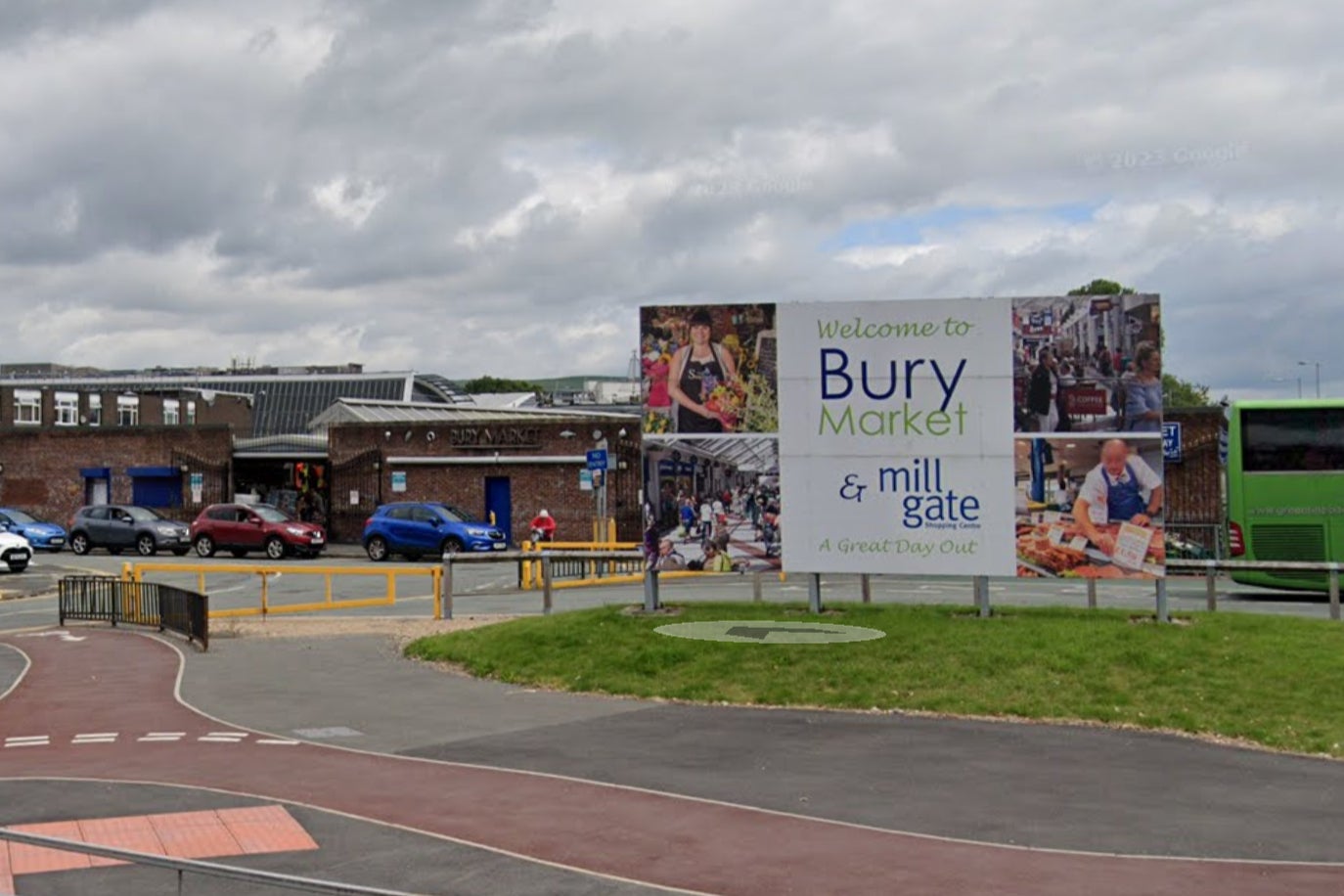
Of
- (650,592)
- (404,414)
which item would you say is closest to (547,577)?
(650,592)

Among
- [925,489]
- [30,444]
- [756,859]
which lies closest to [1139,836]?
[756,859]

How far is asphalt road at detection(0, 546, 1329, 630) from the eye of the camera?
27688 mm

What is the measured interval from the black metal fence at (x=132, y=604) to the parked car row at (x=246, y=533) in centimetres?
1478

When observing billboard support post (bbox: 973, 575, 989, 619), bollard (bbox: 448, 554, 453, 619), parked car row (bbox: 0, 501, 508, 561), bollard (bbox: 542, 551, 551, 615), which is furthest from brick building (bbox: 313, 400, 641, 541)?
billboard support post (bbox: 973, 575, 989, 619)

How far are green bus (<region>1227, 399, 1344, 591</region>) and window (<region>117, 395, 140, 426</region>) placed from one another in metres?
69.4

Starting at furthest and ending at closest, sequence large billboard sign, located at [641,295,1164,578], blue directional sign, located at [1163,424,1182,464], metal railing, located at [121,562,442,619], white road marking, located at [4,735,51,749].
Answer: blue directional sign, located at [1163,424,1182,464], metal railing, located at [121,562,442,619], large billboard sign, located at [641,295,1164,578], white road marking, located at [4,735,51,749]

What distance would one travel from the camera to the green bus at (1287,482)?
2847 centimetres

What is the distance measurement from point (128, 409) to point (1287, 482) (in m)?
70.6

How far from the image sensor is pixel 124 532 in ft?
162

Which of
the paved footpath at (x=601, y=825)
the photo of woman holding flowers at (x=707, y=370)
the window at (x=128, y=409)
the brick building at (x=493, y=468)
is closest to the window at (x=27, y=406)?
the window at (x=128, y=409)

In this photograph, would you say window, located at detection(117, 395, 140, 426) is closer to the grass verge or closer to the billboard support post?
the grass verge

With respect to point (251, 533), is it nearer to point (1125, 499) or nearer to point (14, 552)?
point (14, 552)

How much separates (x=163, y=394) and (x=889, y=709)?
78.0 meters

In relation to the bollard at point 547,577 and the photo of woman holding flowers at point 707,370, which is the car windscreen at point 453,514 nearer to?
the bollard at point 547,577
